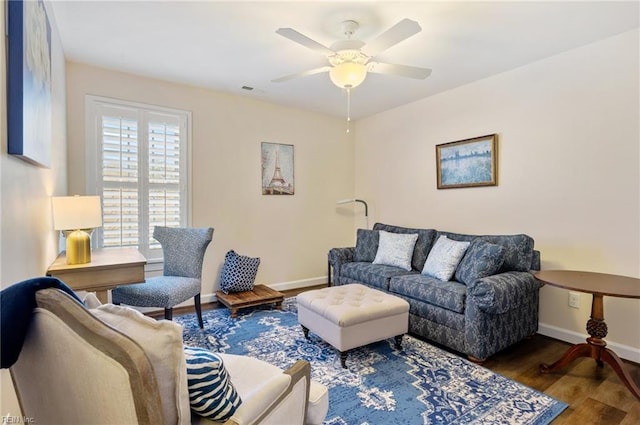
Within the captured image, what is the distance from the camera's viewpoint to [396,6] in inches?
84.5

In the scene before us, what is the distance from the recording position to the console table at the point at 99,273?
193 cm

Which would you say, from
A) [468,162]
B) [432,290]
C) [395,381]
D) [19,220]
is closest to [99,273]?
[19,220]

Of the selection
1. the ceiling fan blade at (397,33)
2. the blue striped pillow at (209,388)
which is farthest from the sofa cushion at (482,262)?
the blue striped pillow at (209,388)

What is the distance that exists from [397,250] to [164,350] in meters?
3.10

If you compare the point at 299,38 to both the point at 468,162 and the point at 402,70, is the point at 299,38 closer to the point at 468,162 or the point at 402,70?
the point at 402,70

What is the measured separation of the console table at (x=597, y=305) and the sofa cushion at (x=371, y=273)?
4.26 feet

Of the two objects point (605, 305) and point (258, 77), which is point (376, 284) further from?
point (258, 77)

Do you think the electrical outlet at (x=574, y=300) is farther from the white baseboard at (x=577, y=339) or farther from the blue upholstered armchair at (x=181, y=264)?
the blue upholstered armchair at (x=181, y=264)

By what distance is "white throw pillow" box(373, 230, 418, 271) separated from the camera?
3537 millimetres

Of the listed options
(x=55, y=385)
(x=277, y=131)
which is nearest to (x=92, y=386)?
(x=55, y=385)

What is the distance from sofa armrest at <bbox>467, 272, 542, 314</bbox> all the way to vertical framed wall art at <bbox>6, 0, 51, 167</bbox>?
271 cm

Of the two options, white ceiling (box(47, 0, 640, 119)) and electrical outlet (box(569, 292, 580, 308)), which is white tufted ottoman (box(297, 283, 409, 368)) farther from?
white ceiling (box(47, 0, 640, 119))

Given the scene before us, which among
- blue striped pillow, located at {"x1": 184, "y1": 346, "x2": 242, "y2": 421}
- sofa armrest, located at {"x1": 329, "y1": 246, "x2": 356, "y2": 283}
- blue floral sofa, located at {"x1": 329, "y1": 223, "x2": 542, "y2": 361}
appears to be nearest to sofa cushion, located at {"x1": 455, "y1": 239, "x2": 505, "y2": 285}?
blue floral sofa, located at {"x1": 329, "y1": 223, "x2": 542, "y2": 361}

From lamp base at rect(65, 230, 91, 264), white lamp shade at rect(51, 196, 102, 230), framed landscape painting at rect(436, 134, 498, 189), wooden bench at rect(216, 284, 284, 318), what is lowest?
wooden bench at rect(216, 284, 284, 318)
